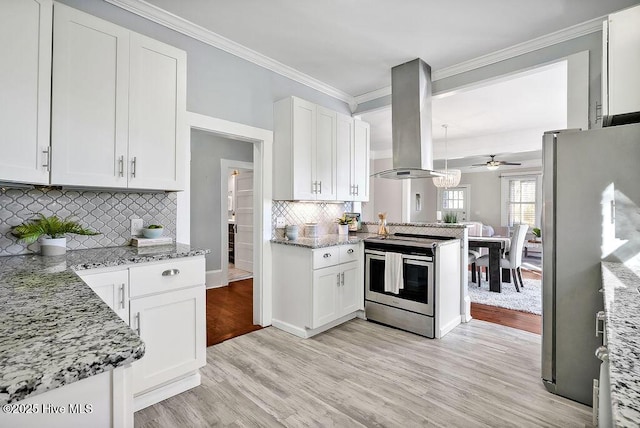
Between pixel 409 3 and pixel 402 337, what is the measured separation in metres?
2.89

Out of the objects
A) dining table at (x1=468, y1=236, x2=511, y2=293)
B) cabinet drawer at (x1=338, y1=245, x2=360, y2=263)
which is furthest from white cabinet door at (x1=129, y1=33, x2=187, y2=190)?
dining table at (x1=468, y1=236, x2=511, y2=293)

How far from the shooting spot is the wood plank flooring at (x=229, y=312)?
3.14 m

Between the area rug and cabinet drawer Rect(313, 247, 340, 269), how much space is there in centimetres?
230

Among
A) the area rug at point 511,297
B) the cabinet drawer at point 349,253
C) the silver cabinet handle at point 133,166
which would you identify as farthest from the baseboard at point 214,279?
the area rug at point 511,297

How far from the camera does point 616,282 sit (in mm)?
1465

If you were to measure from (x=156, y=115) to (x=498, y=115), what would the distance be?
5085 millimetres

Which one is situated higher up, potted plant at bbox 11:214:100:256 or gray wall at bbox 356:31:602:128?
gray wall at bbox 356:31:602:128

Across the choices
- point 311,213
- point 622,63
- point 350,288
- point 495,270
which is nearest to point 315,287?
point 350,288

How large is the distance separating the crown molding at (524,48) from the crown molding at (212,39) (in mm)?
1439

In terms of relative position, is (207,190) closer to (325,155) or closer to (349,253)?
(325,155)

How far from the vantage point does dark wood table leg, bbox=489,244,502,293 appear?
185 inches

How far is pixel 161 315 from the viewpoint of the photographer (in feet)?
6.42

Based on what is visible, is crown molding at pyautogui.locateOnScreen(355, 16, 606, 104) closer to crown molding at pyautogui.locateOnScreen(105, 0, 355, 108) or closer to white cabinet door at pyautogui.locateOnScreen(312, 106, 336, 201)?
white cabinet door at pyautogui.locateOnScreen(312, 106, 336, 201)

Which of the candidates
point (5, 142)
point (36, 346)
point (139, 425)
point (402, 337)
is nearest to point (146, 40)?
point (5, 142)
